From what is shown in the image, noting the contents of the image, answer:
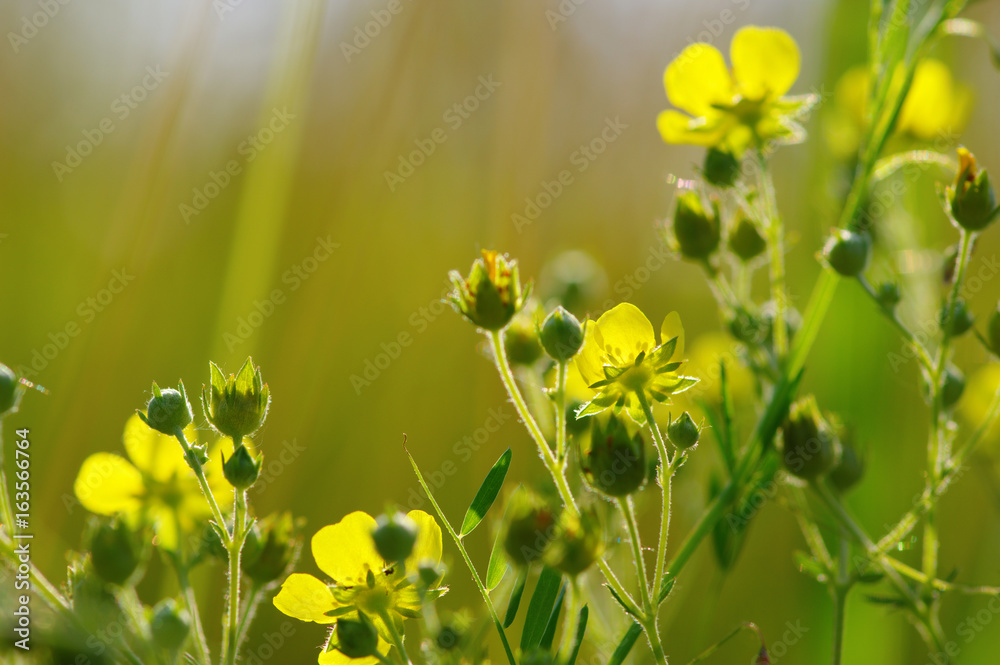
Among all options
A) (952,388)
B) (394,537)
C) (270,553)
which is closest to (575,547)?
(394,537)

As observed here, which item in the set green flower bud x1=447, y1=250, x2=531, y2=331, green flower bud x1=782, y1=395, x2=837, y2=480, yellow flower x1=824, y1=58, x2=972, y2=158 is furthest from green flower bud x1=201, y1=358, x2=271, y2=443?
yellow flower x1=824, y1=58, x2=972, y2=158

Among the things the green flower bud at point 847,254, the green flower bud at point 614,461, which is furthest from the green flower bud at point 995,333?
the green flower bud at point 614,461

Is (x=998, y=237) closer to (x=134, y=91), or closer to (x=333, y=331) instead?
(x=333, y=331)

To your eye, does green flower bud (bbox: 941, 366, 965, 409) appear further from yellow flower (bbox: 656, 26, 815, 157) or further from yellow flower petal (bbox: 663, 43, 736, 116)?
yellow flower petal (bbox: 663, 43, 736, 116)

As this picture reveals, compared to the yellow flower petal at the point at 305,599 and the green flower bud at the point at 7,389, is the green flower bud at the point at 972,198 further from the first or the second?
the green flower bud at the point at 7,389

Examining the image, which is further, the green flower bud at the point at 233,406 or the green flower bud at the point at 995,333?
the green flower bud at the point at 995,333

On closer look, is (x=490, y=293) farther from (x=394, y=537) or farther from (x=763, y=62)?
(x=763, y=62)
